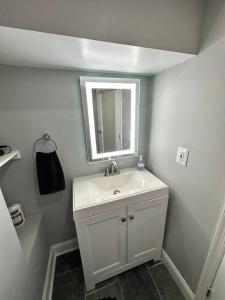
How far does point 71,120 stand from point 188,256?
1.49 metres

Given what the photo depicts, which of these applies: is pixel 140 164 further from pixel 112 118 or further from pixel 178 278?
pixel 178 278

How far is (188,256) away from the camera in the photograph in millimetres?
1065

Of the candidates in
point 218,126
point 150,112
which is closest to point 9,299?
point 218,126

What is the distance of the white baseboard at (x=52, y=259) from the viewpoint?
1.08 metres

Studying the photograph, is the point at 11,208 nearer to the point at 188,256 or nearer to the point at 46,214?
the point at 46,214

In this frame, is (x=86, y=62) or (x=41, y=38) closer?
(x=41, y=38)

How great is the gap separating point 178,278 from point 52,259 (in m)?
1.22

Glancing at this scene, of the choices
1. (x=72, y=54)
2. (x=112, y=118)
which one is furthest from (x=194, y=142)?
(x=72, y=54)

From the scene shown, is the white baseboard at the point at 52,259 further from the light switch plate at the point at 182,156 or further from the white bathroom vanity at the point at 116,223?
the light switch plate at the point at 182,156

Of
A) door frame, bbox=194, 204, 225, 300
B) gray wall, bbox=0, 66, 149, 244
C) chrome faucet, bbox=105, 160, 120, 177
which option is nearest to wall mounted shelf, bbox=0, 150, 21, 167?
gray wall, bbox=0, 66, 149, 244

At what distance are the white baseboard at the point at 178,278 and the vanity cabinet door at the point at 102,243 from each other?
46 cm

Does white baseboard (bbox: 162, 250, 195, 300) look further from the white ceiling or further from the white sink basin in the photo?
the white ceiling

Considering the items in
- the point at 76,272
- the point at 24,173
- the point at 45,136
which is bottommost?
the point at 76,272

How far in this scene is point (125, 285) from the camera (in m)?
1.17
